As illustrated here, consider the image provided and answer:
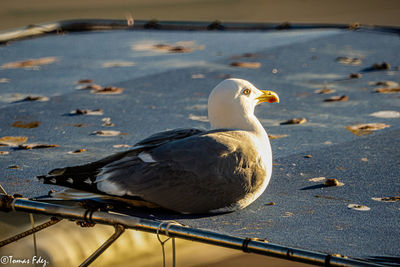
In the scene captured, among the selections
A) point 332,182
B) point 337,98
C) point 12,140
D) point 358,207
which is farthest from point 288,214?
point 337,98

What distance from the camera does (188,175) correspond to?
2.98 meters

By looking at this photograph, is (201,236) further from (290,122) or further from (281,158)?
(290,122)

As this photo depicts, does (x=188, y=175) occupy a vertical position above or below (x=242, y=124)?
below

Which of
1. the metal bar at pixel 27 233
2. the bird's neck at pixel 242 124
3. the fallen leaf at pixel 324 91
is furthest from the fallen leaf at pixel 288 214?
the fallen leaf at pixel 324 91

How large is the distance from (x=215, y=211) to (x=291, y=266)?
1.05 metres

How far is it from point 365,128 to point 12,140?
106 inches

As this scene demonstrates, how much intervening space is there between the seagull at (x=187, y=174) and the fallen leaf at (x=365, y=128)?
1648 mm

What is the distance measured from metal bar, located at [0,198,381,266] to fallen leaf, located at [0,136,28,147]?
143 cm

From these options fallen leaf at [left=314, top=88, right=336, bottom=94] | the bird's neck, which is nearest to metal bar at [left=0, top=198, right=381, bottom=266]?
the bird's neck

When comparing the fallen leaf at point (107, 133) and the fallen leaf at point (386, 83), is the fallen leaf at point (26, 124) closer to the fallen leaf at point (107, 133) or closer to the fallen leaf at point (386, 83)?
the fallen leaf at point (107, 133)

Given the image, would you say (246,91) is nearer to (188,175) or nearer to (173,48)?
(188,175)

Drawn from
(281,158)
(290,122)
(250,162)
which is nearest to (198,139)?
(250,162)

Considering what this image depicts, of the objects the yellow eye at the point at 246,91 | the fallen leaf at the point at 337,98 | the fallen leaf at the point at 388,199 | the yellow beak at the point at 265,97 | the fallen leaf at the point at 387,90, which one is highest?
the yellow eye at the point at 246,91

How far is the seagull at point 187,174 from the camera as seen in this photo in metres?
2.99
